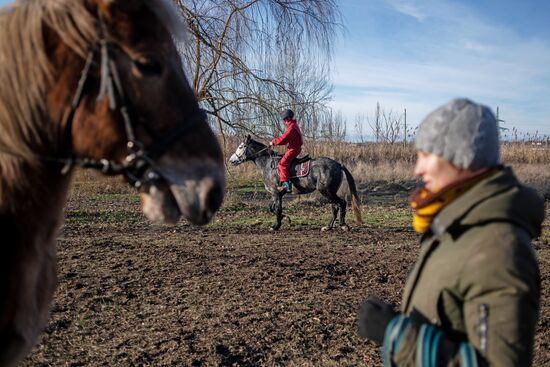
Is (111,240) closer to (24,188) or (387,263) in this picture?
(387,263)

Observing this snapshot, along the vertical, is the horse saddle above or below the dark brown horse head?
below

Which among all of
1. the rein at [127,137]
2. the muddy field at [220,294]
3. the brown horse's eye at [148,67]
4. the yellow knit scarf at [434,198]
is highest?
the brown horse's eye at [148,67]

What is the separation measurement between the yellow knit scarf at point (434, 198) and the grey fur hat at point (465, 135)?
0.15ft

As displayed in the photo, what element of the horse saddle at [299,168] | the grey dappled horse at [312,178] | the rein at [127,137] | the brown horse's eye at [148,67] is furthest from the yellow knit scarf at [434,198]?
the horse saddle at [299,168]

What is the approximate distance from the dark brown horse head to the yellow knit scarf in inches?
28.1

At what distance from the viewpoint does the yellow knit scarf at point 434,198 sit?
1.48m

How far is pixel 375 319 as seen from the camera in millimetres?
1621

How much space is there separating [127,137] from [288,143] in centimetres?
896

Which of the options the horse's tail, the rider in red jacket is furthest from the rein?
the horse's tail

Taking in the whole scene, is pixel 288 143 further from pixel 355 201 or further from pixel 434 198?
pixel 434 198

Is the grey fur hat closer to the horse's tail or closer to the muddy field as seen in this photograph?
the muddy field

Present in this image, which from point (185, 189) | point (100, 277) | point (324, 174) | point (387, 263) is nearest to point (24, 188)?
point (185, 189)

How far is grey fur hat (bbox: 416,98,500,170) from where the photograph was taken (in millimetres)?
1445

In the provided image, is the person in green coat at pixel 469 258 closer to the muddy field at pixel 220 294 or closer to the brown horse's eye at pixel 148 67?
the brown horse's eye at pixel 148 67
